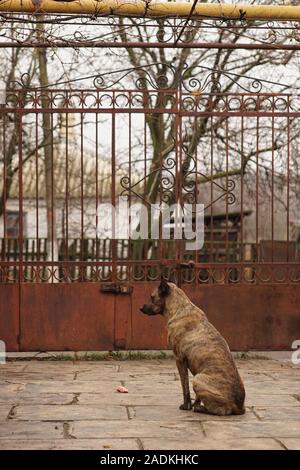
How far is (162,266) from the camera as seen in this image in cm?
1090

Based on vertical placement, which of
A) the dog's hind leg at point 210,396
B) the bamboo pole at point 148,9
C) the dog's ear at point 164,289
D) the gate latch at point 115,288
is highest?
the bamboo pole at point 148,9

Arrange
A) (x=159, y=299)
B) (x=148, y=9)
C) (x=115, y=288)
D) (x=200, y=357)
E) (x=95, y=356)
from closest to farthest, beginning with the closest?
(x=200, y=357)
(x=159, y=299)
(x=148, y=9)
(x=115, y=288)
(x=95, y=356)

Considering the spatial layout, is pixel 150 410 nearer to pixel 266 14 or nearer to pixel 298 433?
pixel 298 433

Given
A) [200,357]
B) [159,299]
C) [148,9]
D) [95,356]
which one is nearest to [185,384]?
[200,357]

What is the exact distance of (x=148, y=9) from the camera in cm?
945

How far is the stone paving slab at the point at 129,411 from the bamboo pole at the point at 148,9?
3.76m

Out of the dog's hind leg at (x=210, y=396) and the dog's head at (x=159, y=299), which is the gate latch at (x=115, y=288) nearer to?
the dog's head at (x=159, y=299)

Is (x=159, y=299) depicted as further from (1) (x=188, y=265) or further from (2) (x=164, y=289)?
(1) (x=188, y=265)

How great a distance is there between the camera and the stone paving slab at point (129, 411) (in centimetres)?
641

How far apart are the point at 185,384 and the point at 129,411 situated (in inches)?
20.6

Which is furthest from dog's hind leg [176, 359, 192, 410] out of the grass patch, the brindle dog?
the grass patch

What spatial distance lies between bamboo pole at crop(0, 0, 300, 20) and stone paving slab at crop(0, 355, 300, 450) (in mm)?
3759

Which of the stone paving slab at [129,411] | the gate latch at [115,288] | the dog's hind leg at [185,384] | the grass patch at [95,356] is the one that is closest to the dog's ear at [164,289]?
the dog's hind leg at [185,384]

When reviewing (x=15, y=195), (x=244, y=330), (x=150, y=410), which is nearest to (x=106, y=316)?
(x=244, y=330)
